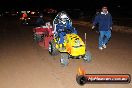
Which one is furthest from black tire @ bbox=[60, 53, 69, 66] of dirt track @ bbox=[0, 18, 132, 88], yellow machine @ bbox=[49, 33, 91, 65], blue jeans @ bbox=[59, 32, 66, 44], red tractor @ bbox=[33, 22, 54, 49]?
red tractor @ bbox=[33, 22, 54, 49]

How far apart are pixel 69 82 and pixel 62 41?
12.2ft

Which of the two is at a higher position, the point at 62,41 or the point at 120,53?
the point at 62,41

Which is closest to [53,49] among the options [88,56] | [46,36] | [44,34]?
[88,56]

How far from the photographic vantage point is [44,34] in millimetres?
16609

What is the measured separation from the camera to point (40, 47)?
16.5 m

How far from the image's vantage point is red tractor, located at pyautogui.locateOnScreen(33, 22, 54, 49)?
1559cm

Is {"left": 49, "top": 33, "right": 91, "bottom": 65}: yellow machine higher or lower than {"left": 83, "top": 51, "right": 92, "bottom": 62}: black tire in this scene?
higher

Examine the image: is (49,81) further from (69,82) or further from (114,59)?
(114,59)

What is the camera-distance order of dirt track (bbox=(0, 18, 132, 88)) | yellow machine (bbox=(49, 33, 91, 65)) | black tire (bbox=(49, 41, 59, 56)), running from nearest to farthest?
1. dirt track (bbox=(0, 18, 132, 88))
2. yellow machine (bbox=(49, 33, 91, 65))
3. black tire (bbox=(49, 41, 59, 56))

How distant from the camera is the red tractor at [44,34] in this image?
15.6 metres

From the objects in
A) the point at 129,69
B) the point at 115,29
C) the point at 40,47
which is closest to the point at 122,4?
the point at 115,29

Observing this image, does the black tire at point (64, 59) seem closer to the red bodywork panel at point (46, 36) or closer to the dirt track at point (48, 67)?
the dirt track at point (48, 67)

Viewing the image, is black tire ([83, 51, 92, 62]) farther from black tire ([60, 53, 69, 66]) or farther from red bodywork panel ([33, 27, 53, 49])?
red bodywork panel ([33, 27, 53, 49])

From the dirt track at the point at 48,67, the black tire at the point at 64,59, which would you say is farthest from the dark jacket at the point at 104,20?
the black tire at the point at 64,59
